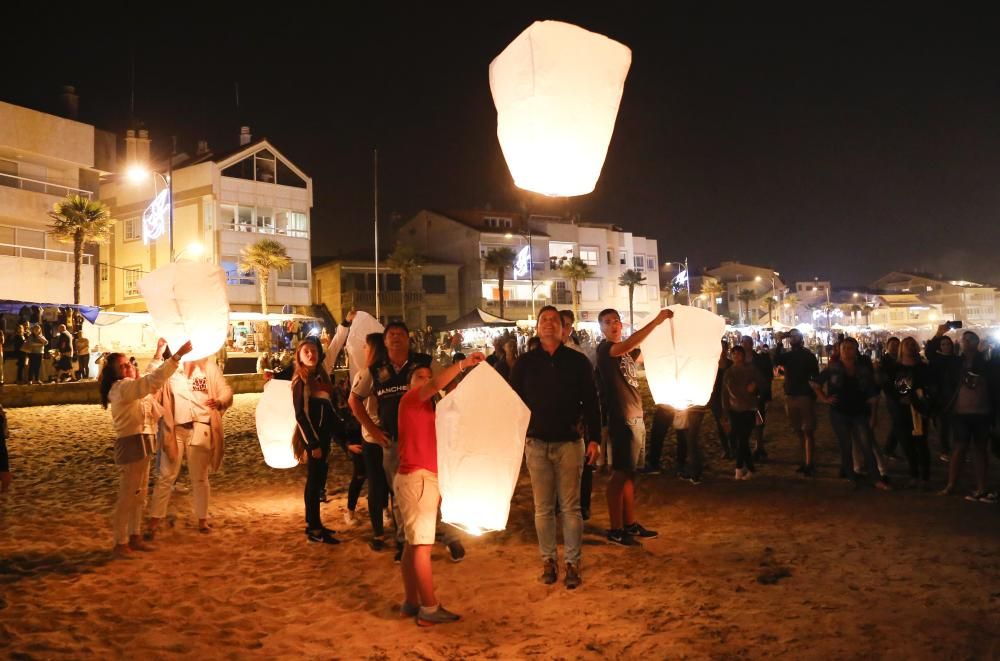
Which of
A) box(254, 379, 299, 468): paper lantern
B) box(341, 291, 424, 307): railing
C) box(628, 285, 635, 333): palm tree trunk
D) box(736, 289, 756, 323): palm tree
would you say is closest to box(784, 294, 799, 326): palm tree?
box(736, 289, 756, 323): palm tree

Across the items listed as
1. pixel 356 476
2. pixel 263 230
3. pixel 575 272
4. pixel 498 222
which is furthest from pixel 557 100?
pixel 498 222

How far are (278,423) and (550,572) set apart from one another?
3248mm

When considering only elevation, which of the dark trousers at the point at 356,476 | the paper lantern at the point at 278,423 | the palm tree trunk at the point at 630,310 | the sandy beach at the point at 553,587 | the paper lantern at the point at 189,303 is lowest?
the sandy beach at the point at 553,587

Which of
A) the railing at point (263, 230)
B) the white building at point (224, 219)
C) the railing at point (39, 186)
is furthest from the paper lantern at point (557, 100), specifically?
the railing at point (263, 230)

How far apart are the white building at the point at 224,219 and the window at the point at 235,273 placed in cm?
6

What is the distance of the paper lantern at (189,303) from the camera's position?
17.5 feet

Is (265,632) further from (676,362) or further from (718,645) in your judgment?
(676,362)

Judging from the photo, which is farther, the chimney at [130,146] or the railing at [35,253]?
the chimney at [130,146]

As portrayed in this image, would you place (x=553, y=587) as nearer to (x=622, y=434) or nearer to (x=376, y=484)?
(x=622, y=434)

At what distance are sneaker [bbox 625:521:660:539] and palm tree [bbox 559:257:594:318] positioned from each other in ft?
156

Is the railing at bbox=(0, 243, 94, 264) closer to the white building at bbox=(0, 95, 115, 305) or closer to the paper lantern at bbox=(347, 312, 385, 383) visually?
the white building at bbox=(0, 95, 115, 305)

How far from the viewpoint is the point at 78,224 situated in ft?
100

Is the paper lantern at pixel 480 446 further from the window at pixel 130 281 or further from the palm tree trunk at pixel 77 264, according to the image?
the window at pixel 130 281

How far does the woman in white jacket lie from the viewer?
19.8 ft
